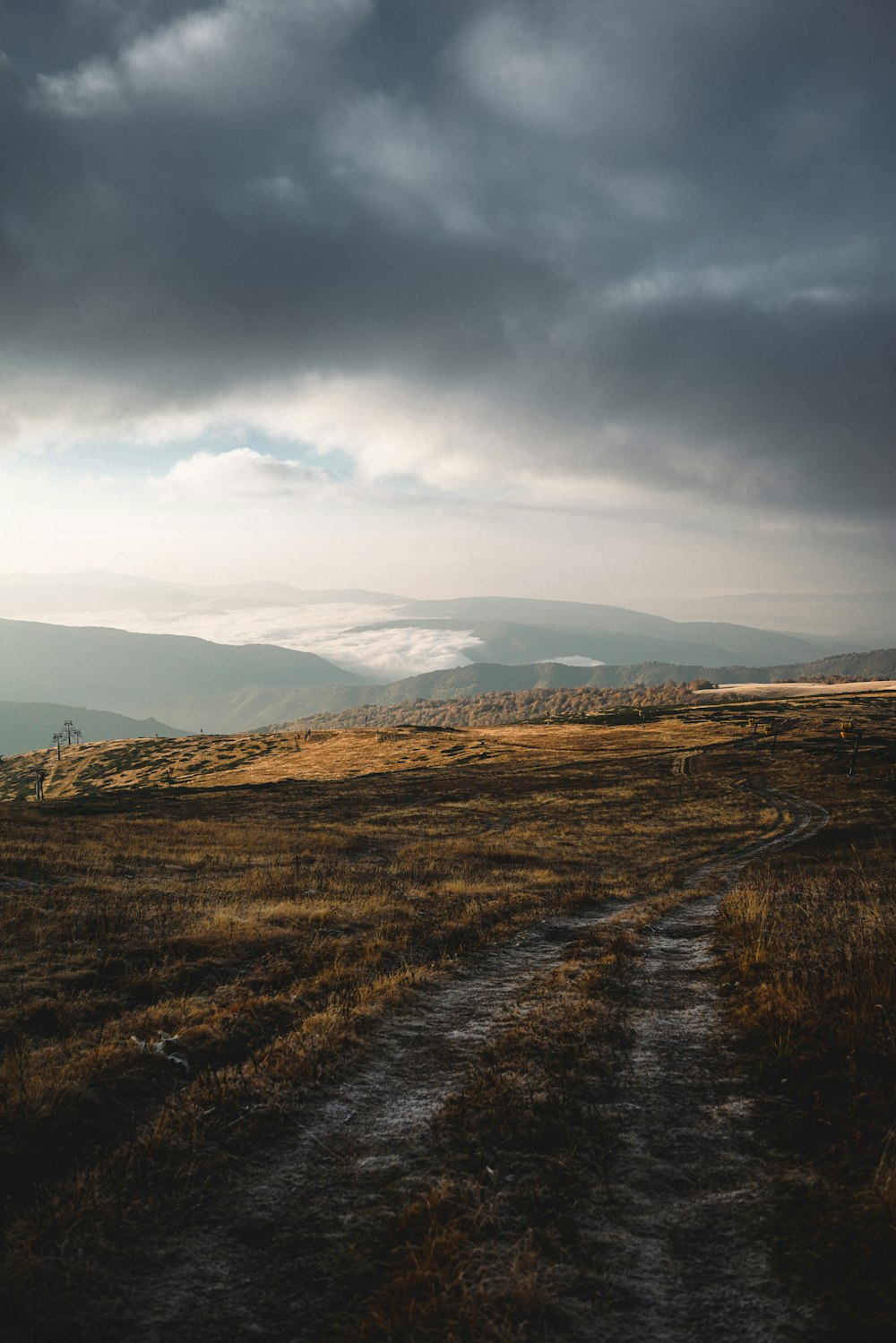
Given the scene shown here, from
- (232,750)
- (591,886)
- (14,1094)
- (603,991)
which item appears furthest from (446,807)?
(232,750)

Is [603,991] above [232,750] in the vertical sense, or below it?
above

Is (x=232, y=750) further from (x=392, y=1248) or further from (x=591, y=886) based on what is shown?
(x=392, y=1248)

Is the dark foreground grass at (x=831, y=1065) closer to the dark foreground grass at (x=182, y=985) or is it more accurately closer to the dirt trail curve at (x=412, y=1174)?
the dirt trail curve at (x=412, y=1174)

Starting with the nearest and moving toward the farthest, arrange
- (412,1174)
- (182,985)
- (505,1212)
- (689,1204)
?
(505,1212), (689,1204), (412,1174), (182,985)

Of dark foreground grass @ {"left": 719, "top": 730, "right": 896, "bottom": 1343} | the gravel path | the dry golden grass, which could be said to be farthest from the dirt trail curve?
the dry golden grass

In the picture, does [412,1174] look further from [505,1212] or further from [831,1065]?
[831,1065]

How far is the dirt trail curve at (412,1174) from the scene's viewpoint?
14.6 feet

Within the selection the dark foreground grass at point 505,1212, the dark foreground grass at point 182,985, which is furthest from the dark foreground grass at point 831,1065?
the dark foreground grass at point 182,985

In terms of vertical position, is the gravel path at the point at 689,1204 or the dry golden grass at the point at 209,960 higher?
the gravel path at the point at 689,1204

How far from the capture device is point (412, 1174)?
6062mm

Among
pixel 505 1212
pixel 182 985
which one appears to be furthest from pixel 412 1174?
pixel 182 985

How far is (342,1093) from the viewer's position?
7707mm

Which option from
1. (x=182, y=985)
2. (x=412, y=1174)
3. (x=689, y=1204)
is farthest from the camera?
(x=182, y=985)

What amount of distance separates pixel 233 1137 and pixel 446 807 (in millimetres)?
56681
